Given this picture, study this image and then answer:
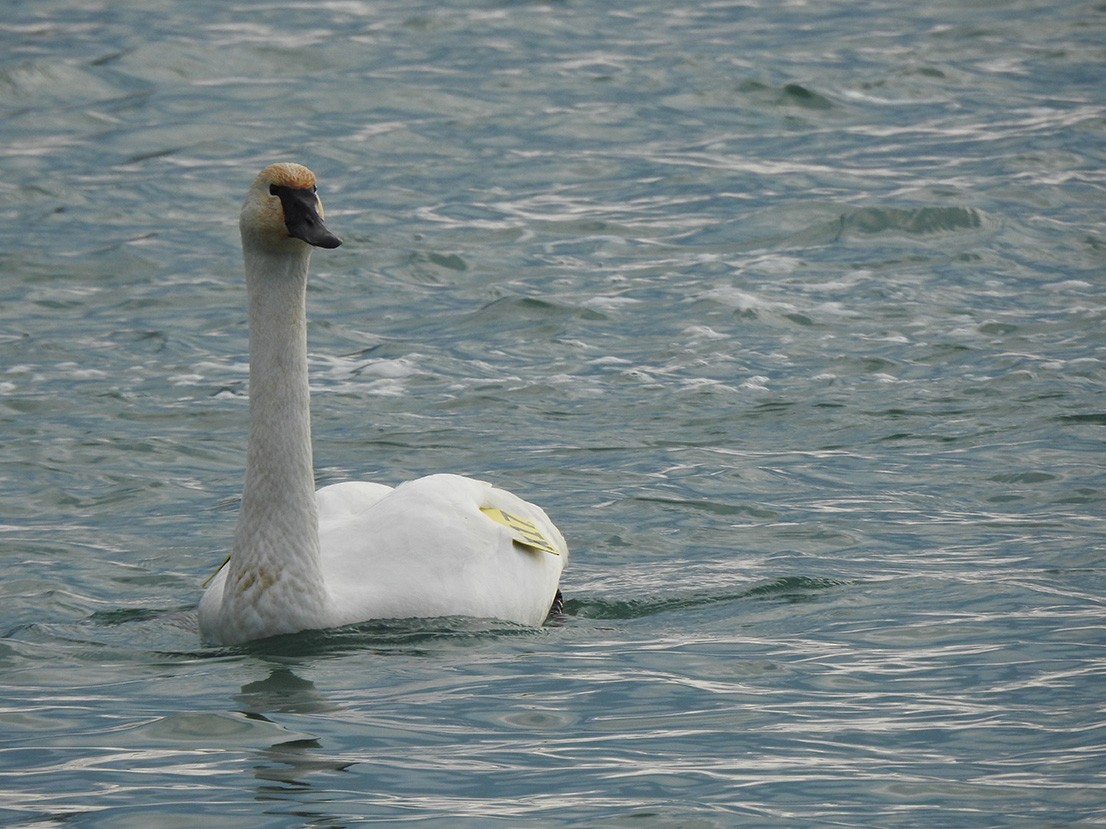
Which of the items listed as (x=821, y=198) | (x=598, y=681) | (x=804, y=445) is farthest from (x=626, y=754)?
(x=821, y=198)

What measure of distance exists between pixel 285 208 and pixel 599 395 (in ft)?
15.0

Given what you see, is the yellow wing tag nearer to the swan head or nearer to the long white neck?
the long white neck

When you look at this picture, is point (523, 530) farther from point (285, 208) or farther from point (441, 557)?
point (285, 208)

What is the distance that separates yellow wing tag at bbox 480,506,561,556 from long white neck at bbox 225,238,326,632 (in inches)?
33.1

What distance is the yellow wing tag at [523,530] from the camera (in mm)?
7938

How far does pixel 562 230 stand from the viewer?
15352 mm

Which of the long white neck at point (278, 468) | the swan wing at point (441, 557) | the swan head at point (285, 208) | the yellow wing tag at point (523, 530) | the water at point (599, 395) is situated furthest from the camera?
the yellow wing tag at point (523, 530)

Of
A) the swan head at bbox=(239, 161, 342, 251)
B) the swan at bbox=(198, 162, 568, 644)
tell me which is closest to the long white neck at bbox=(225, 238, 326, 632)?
the swan at bbox=(198, 162, 568, 644)

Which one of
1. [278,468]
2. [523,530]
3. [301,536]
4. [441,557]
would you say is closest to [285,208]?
[278,468]

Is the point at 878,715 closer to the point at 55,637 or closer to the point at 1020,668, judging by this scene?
the point at 1020,668

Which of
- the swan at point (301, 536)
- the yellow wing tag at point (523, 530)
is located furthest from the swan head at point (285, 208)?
the yellow wing tag at point (523, 530)

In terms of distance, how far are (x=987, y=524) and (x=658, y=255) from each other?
597 cm

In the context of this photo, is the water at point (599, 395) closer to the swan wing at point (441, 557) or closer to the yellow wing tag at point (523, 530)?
the swan wing at point (441, 557)

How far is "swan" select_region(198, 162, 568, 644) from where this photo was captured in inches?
291
